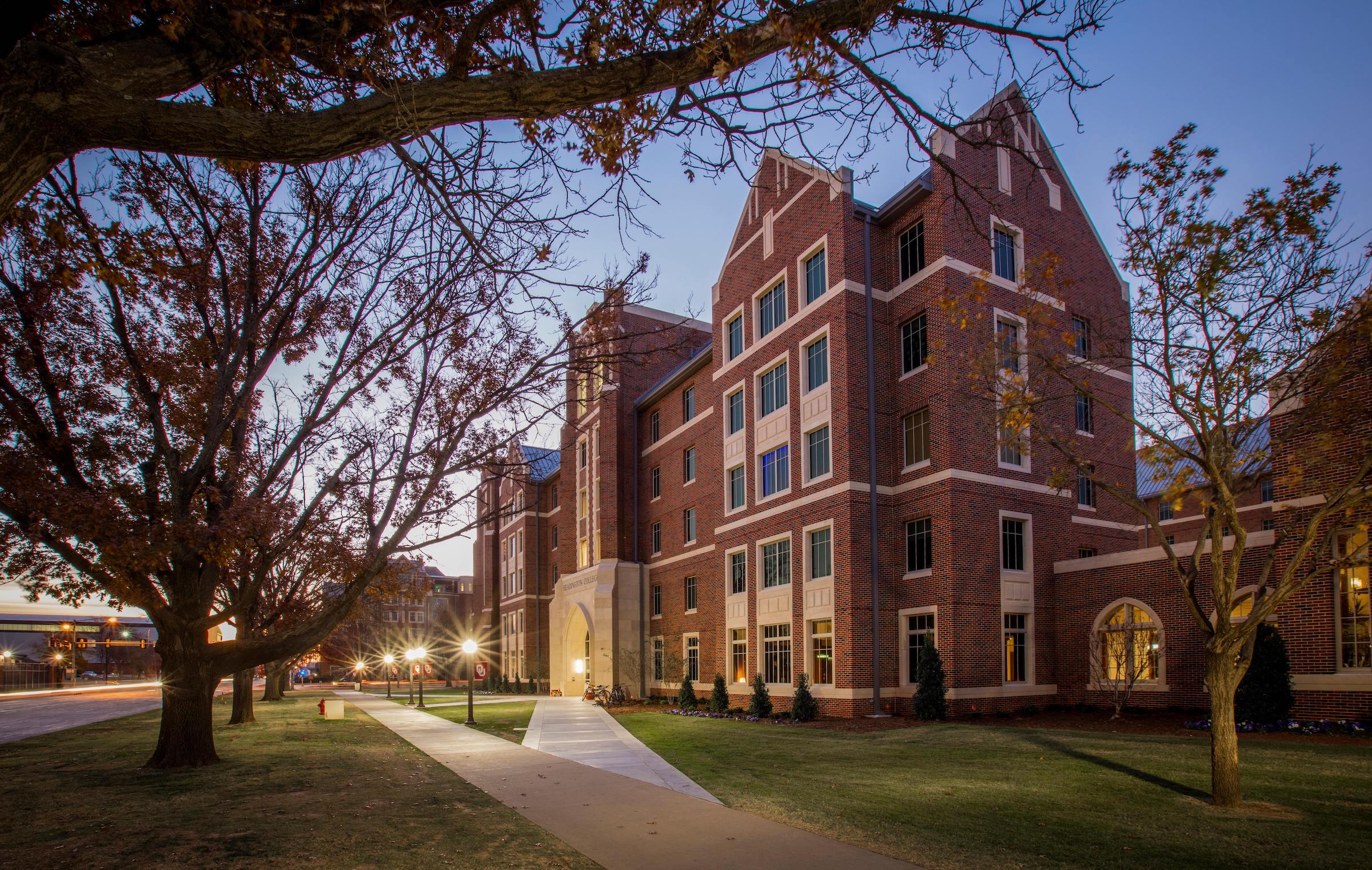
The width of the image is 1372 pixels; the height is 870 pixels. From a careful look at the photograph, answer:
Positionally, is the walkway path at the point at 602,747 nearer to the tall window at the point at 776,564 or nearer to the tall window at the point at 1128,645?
the tall window at the point at 776,564

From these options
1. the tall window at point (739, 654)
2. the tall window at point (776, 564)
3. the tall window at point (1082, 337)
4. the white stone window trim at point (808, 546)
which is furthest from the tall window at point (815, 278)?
the tall window at point (739, 654)

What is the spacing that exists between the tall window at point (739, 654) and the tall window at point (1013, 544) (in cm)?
915

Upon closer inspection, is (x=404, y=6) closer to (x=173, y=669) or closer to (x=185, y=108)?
(x=185, y=108)

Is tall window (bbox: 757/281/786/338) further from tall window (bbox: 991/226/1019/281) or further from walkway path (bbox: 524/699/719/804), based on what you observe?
walkway path (bbox: 524/699/719/804)

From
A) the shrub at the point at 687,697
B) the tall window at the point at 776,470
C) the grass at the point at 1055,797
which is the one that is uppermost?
the tall window at the point at 776,470

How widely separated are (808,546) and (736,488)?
5.91m

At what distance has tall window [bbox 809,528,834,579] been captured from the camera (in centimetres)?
2470

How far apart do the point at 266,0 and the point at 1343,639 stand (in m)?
20.6

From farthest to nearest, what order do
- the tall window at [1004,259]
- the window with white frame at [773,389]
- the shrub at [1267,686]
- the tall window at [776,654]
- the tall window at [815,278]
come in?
the window with white frame at [773,389] → the tall window at [776,654] → the tall window at [815,278] → the tall window at [1004,259] → the shrub at [1267,686]

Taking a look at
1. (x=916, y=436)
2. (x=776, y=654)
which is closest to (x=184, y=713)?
(x=776, y=654)

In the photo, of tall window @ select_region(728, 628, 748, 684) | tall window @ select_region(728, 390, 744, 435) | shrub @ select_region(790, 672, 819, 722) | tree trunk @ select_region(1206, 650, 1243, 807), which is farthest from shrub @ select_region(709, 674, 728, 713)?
tree trunk @ select_region(1206, 650, 1243, 807)

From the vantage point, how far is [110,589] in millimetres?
12750

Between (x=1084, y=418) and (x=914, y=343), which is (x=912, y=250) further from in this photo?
(x=1084, y=418)

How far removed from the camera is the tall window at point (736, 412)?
31.1 m
